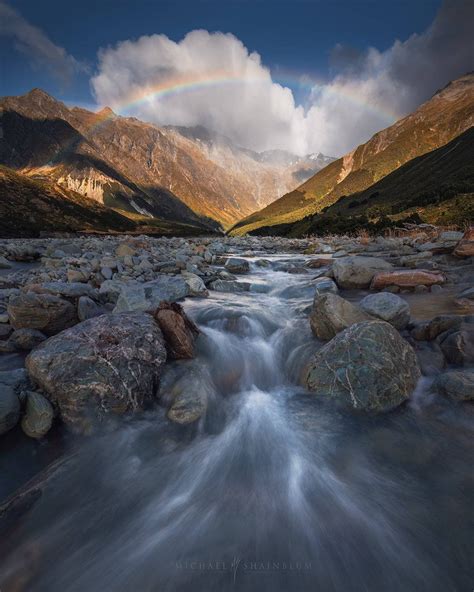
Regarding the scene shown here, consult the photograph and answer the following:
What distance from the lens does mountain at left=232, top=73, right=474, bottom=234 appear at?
393 ft

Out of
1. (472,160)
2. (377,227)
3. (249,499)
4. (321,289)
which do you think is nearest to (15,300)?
(249,499)

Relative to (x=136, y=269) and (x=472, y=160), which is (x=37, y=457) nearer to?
(x=136, y=269)

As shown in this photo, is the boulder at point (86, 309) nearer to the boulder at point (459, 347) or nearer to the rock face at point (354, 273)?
the boulder at point (459, 347)

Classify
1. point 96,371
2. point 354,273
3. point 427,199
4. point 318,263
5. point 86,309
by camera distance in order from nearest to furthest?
point 96,371 → point 86,309 → point 354,273 → point 318,263 → point 427,199

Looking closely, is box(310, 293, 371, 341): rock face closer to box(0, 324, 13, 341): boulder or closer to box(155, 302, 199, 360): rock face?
box(155, 302, 199, 360): rock face

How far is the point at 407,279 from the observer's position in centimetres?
906

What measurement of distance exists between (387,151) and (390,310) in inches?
6253

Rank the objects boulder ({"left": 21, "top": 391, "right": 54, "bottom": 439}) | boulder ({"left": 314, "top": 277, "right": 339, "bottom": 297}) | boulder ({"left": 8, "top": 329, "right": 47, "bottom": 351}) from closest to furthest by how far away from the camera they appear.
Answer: boulder ({"left": 21, "top": 391, "right": 54, "bottom": 439}), boulder ({"left": 8, "top": 329, "right": 47, "bottom": 351}), boulder ({"left": 314, "top": 277, "right": 339, "bottom": 297})

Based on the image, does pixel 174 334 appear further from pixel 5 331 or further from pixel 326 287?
pixel 326 287

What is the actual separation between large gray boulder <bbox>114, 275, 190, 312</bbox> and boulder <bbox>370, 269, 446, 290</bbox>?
598 cm

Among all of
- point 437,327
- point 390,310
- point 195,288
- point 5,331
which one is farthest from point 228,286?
point 437,327

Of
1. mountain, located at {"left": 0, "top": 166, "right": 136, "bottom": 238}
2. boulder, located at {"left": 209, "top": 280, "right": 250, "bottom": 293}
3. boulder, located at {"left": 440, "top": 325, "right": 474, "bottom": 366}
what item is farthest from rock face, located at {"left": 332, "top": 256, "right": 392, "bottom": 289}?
mountain, located at {"left": 0, "top": 166, "right": 136, "bottom": 238}

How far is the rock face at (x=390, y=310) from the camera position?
593cm

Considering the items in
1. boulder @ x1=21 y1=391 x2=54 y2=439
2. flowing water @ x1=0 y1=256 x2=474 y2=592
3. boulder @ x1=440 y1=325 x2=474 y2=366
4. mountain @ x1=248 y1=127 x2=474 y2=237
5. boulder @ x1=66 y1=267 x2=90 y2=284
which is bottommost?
flowing water @ x1=0 y1=256 x2=474 y2=592
